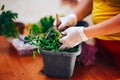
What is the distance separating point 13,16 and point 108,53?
611mm

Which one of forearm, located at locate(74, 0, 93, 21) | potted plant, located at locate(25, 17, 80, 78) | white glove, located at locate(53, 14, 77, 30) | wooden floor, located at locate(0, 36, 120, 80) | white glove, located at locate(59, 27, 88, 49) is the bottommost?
wooden floor, located at locate(0, 36, 120, 80)

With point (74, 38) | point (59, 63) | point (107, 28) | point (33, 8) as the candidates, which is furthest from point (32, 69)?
point (33, 8)

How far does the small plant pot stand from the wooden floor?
40 millimetres

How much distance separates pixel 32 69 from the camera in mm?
1274

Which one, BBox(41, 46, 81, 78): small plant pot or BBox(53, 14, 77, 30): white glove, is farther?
BBox(53, 14, 77, 30): white glove

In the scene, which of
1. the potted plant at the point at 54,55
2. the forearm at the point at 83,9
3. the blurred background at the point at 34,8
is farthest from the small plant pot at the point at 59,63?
the blurred background at the point at 34,8

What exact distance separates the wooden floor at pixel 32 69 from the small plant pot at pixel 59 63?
4 cm

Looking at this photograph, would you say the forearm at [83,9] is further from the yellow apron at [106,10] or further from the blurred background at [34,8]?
the blurred background at [34,8]

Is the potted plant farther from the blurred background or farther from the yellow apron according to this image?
the blurred background

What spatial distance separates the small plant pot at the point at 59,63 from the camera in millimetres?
1130

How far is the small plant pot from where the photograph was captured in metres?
1.13

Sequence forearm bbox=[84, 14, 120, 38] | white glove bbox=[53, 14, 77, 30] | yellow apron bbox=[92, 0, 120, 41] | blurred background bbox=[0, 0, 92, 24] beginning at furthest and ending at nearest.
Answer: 1. blurred background bbox=[0, 0, 92, 24]
2. white glove bbox=[53, 14, 77, 30]
3. yellow apron bbox=[92, 0, 120, 41]
4. forearm bbox=[84, 14, 120, 38]

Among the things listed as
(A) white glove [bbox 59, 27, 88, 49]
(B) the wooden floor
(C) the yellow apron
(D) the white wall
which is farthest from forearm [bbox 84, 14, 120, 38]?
(D) the white wall

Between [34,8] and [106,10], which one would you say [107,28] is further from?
[34,8]
